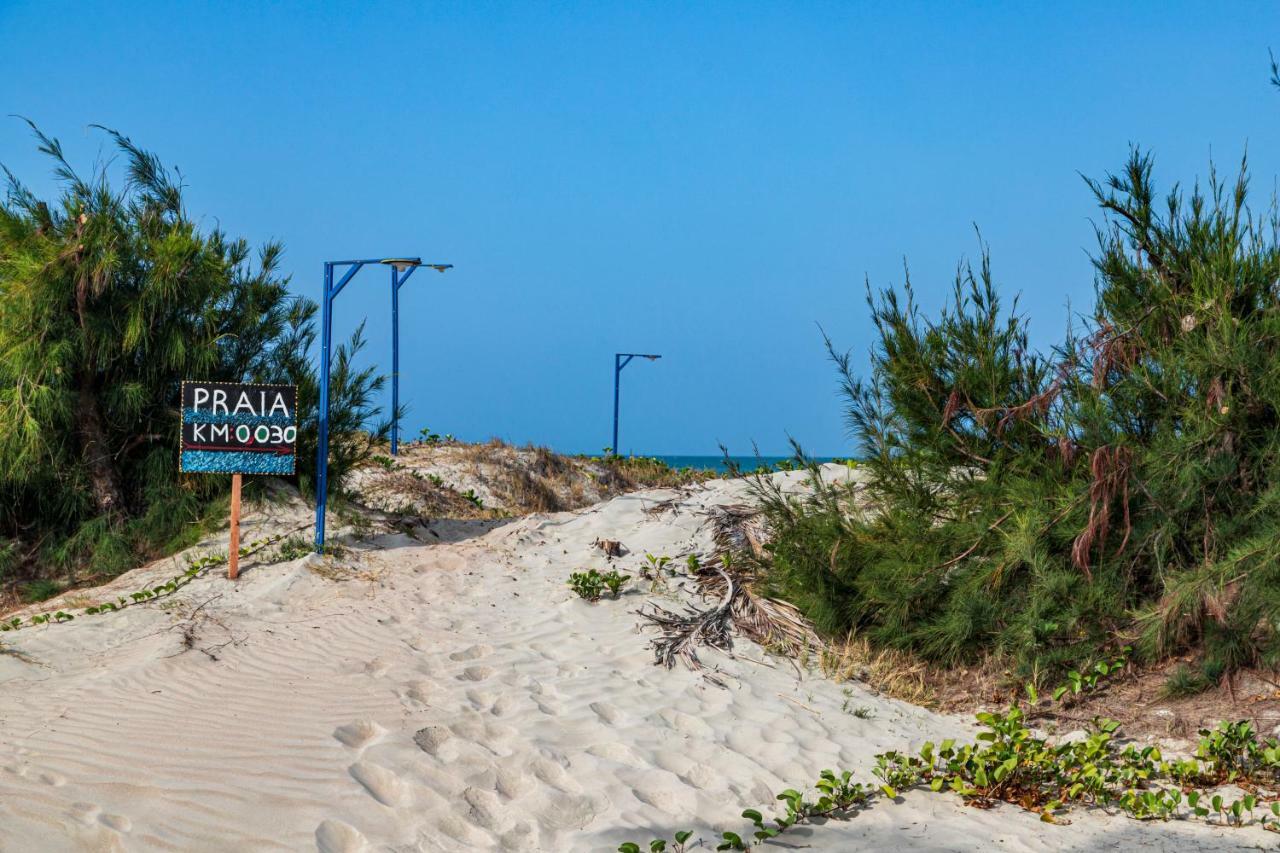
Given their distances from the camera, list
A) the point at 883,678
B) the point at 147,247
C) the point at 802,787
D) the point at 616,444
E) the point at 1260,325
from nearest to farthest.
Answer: the point at 802,787, the point at 1260,325, the point at 883,678, the point at 147,247, the point at 616,444

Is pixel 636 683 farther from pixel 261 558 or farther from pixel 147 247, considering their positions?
pixel 147 247

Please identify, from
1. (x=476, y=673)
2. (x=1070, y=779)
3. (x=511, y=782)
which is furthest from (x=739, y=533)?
(x=511, y=782)

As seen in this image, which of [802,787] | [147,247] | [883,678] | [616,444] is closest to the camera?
[802,787]

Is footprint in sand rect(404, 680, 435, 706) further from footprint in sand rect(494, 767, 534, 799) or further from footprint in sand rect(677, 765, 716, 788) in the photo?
footprint in sand rect(677, 765, 716, 788)

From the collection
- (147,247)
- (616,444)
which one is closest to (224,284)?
(147,247)

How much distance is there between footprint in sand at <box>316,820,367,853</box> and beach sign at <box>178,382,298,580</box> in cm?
614

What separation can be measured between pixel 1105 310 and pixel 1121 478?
1.72 metres

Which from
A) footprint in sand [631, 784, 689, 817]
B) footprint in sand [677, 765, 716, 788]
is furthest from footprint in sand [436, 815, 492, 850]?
footprint in sand [677, 765, 716, 788]

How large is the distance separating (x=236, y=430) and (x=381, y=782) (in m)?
6.26

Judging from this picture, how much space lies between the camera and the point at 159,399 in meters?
11.9

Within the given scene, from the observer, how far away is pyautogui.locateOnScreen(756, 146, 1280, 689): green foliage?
23.0 ft

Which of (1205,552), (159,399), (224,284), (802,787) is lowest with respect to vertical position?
(802,787)

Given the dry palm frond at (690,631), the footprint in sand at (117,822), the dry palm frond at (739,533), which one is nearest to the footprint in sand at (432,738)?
the footprint in sand at (117,822)

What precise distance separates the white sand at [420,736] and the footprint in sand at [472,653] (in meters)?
0.02
